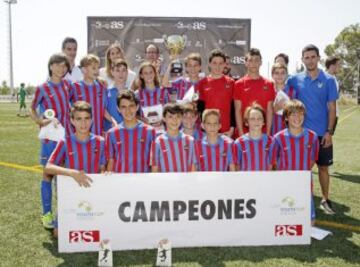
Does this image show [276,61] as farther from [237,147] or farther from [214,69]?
[237,147]

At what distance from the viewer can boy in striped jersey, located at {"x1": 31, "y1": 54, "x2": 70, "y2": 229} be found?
4219 millimetres

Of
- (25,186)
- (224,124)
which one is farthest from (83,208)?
(25,186)

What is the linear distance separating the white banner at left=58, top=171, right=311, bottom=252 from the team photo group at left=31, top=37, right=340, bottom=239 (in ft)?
0.75

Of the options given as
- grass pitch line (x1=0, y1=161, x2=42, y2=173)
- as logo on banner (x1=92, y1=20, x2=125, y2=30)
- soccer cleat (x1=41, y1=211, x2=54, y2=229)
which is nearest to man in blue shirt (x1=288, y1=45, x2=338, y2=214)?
soccer cleat (x1=41, y1=211, x2=54, y2=229)

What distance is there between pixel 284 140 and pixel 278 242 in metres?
1.05

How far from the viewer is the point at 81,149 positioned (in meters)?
3.86

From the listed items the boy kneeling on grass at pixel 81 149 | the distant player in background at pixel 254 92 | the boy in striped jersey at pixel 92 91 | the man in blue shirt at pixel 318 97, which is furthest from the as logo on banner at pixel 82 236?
the man in blue shirt at pixel 318 97

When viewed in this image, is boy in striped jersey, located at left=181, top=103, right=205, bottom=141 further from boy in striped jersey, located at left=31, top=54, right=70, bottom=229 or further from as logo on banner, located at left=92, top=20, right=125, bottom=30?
as logo on banner, located at left=92, top=20, right=125, bottom=30

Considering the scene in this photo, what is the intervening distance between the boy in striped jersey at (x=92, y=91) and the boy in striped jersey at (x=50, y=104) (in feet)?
0.61

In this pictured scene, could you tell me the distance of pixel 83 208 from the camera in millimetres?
3648

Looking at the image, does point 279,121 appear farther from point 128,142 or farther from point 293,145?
point 128,142

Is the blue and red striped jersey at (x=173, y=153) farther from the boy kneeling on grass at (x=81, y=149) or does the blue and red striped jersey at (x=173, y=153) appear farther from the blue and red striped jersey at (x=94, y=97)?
the blue and red striped jersey at (x=94, y=97)

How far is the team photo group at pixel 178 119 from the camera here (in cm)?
393

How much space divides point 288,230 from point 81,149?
7.17ft
